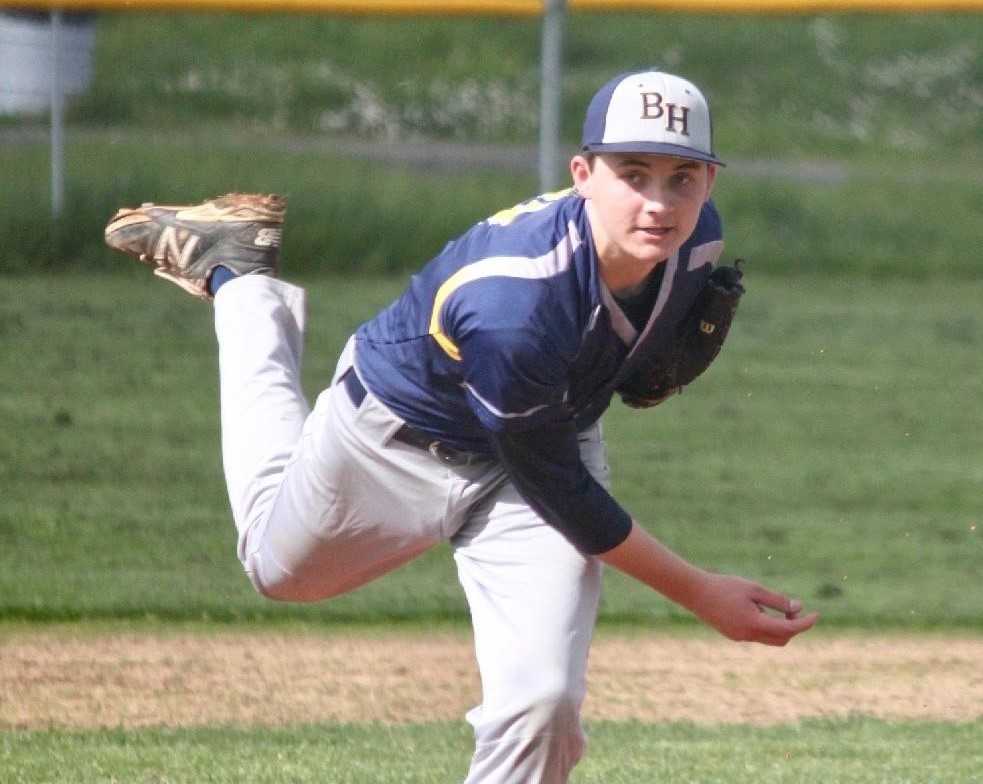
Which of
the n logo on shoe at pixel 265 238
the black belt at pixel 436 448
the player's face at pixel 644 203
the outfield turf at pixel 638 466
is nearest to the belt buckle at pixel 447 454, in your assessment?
the black belt at pixel 436 448

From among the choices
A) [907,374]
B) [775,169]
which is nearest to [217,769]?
[907,374]

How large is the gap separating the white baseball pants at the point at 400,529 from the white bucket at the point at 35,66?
730 centimetres

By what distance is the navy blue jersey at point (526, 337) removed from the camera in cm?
339

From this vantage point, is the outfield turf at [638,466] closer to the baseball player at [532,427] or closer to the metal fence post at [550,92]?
the metal fence post at [550,92]

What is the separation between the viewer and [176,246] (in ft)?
16.3

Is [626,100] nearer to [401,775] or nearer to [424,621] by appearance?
[401,775]

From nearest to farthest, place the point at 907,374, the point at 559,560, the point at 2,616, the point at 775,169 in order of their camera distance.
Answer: the point at 559,560 → the point at 2,616 → the point at 907,374 → the point at 775,169

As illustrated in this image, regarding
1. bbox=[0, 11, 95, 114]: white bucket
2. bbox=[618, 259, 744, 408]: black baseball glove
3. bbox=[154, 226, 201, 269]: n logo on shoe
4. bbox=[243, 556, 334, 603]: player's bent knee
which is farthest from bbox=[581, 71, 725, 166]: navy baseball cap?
bbox=[0, 11, 95, 114]: white bucket

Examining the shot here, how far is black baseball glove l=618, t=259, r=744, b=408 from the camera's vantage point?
3.83 meters

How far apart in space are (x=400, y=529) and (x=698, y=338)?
0.74 metres

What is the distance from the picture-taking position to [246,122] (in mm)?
13672

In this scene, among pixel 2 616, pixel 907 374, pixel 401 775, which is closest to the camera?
pixel 401 775

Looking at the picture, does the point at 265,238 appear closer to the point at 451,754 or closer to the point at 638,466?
the point at 451,754

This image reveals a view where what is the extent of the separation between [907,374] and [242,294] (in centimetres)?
682
